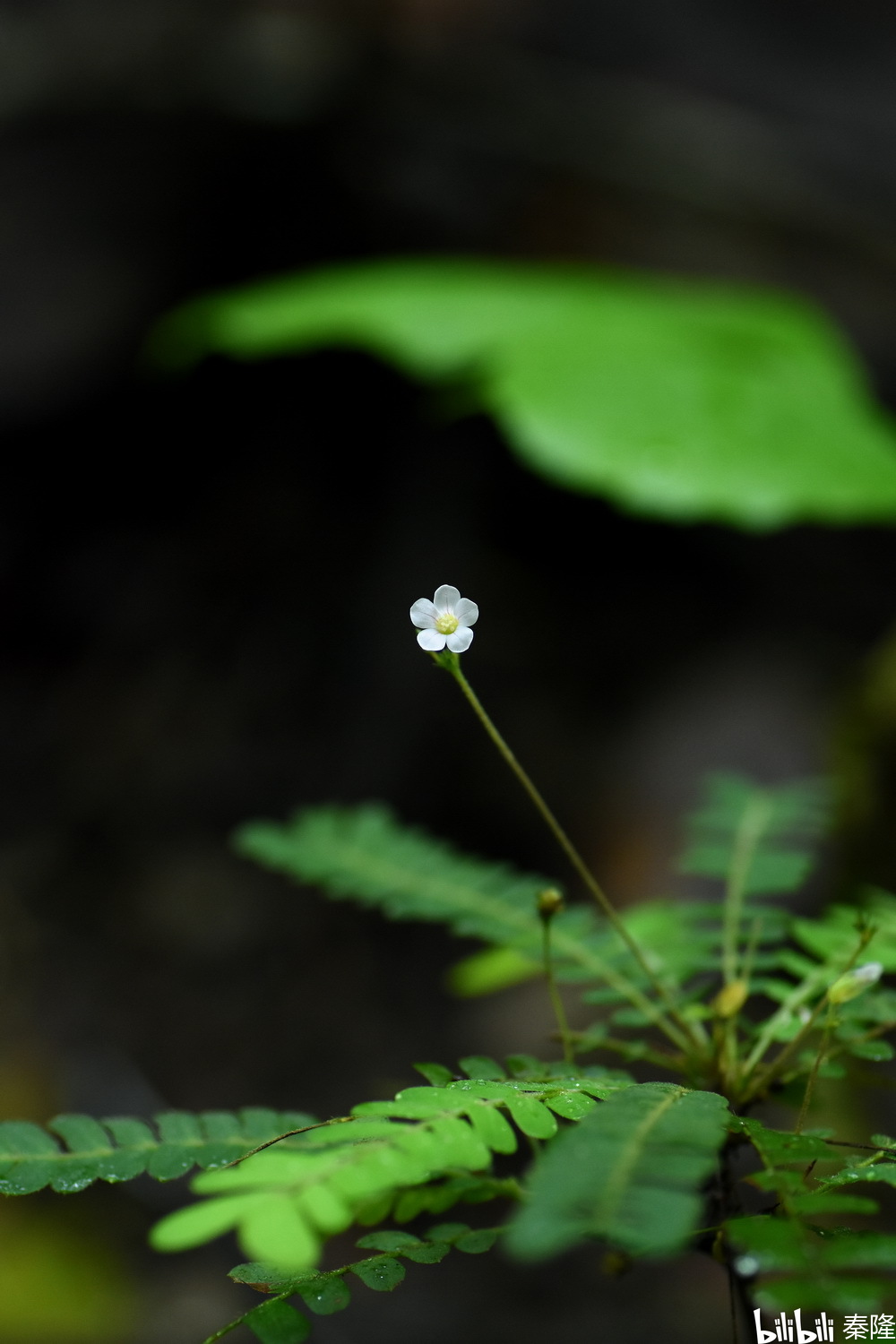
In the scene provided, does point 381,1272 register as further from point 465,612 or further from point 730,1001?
point 465,612

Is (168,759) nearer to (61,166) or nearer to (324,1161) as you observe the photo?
(61,166)

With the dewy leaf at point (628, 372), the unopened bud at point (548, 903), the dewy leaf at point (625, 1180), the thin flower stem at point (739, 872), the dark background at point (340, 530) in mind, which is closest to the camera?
the dewy leaf at point (625, 1180)

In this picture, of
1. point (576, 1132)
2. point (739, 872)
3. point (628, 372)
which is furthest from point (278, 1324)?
point (628, 372)

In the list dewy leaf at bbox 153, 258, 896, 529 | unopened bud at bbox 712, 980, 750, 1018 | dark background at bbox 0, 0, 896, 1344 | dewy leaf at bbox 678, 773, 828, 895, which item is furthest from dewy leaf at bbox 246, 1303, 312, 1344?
dark background at bbox 0, 0, 896, 1344

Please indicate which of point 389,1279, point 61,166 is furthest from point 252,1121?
point 61,166

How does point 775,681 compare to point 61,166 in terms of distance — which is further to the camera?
point 61,166

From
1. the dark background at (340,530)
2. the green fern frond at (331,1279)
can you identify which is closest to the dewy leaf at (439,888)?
the green fern frond at (331,1279)

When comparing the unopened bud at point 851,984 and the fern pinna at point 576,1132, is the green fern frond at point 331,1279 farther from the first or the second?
the unopened bud at point 851,984
